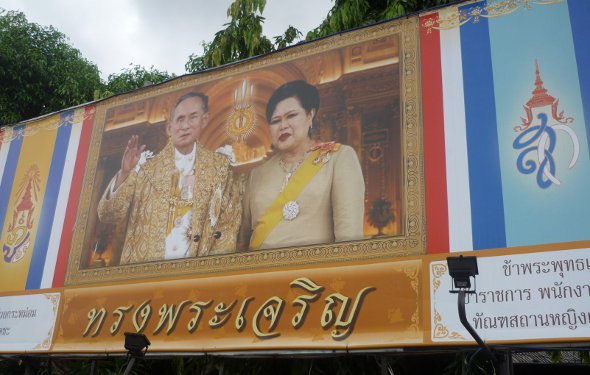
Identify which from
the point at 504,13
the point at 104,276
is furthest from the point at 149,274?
the point at 504,13

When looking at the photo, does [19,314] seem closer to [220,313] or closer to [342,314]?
[220,313]

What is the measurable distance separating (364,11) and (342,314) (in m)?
5.17

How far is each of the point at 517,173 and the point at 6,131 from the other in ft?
23.6

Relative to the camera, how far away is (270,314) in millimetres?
6367

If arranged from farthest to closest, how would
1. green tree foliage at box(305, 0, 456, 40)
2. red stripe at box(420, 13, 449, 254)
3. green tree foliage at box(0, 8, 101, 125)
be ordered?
green tree foliage at box(0, 8, 101, 125)
green tree foliage at box(305, 0, 456, 40)
red stripe at box(420, 13, 449, 254)

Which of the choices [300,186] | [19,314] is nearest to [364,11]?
[300,186]

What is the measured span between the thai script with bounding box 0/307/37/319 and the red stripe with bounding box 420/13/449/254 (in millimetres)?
4808

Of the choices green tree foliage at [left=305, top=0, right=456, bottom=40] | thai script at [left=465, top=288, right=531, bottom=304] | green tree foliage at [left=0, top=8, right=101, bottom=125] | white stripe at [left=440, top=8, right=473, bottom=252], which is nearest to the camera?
thai script at [left=465, top=288, right=531, bottom=304]

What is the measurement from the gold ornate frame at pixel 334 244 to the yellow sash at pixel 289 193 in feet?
0.66

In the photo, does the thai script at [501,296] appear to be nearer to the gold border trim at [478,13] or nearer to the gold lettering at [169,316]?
the gold border trim at [478,13]

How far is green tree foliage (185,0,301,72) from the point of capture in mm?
10430

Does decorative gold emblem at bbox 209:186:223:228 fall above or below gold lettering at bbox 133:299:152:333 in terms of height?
above

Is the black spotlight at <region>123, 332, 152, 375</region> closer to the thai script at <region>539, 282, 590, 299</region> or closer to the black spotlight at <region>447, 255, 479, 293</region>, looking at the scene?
the black spotlight at <region>447, 255, 479, 293</region>

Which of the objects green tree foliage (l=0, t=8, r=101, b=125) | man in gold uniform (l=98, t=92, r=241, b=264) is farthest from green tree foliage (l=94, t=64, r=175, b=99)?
man in gold uniform (l=98, t=92, r=241, b=264)
